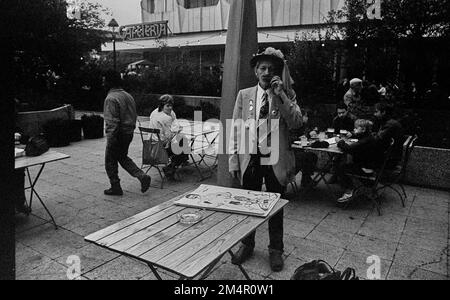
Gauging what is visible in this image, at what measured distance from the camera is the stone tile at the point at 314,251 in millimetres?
3512

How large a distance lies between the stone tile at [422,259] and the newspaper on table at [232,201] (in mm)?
1772

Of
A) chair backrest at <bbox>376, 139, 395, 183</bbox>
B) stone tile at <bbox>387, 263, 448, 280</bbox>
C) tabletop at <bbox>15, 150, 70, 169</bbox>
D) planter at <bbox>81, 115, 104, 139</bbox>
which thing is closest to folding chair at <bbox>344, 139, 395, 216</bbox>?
chair backrest at <bbox>376, 139, 395, 183</bbox>

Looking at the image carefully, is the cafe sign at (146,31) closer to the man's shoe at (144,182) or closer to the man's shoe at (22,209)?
the man's shoe at (144,182)

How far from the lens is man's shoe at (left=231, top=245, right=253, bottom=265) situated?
326cm

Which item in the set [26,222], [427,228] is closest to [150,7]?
[26,222]

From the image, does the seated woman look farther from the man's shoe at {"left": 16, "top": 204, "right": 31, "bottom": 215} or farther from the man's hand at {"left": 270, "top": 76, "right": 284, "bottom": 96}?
the man's hand at {"left": 270, "top": 76, "right": 284, "bottom": 96}

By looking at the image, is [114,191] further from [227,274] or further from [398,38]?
[398,38]

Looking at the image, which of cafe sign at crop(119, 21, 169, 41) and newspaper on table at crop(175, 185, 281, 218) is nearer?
newspaper on table at crop(175, 185, 281, 218)

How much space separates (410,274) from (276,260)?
1222 millimetres

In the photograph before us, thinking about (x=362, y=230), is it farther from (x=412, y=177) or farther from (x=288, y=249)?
(x=412, y=177)

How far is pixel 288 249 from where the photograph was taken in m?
3.69

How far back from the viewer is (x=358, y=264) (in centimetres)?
337

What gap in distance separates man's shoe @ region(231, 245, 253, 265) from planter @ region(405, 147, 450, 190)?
12.9ft
